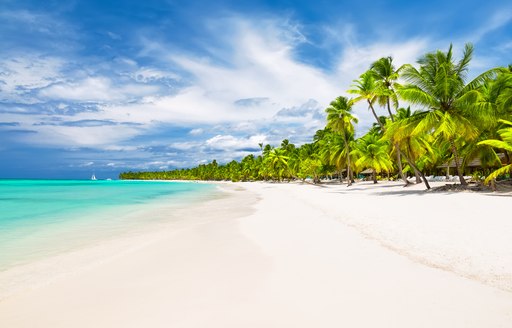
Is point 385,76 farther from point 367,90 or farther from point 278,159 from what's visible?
point 278,159

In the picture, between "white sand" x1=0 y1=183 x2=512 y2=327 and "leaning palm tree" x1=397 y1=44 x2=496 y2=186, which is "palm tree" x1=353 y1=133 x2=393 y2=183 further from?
"white sand" x1=0 y1=183 x2=512 y2=327

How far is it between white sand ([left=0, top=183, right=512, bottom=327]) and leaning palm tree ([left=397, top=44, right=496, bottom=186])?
Answer: 40.3 ft

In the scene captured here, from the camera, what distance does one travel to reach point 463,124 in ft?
64.4

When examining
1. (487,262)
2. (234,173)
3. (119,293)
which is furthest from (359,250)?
(234,173)

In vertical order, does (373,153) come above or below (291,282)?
above

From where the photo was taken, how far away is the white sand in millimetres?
3938

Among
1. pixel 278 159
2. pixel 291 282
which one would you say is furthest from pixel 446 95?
pixel 278 159

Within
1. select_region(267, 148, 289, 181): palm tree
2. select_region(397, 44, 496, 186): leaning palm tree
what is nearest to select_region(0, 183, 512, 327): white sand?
select_region(397, 44, 496, 186): leaning palm tree

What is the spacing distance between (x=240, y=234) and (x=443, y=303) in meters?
6.51

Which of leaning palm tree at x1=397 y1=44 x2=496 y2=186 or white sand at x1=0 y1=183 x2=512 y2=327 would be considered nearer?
white sand at x1=0 y1=183 x2=512 y2=327

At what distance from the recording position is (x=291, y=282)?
5.18 meters

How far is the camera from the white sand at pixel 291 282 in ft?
12.9

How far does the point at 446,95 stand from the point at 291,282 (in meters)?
19.7

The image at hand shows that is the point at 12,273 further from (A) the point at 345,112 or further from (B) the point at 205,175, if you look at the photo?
(B) the point at 205,175
